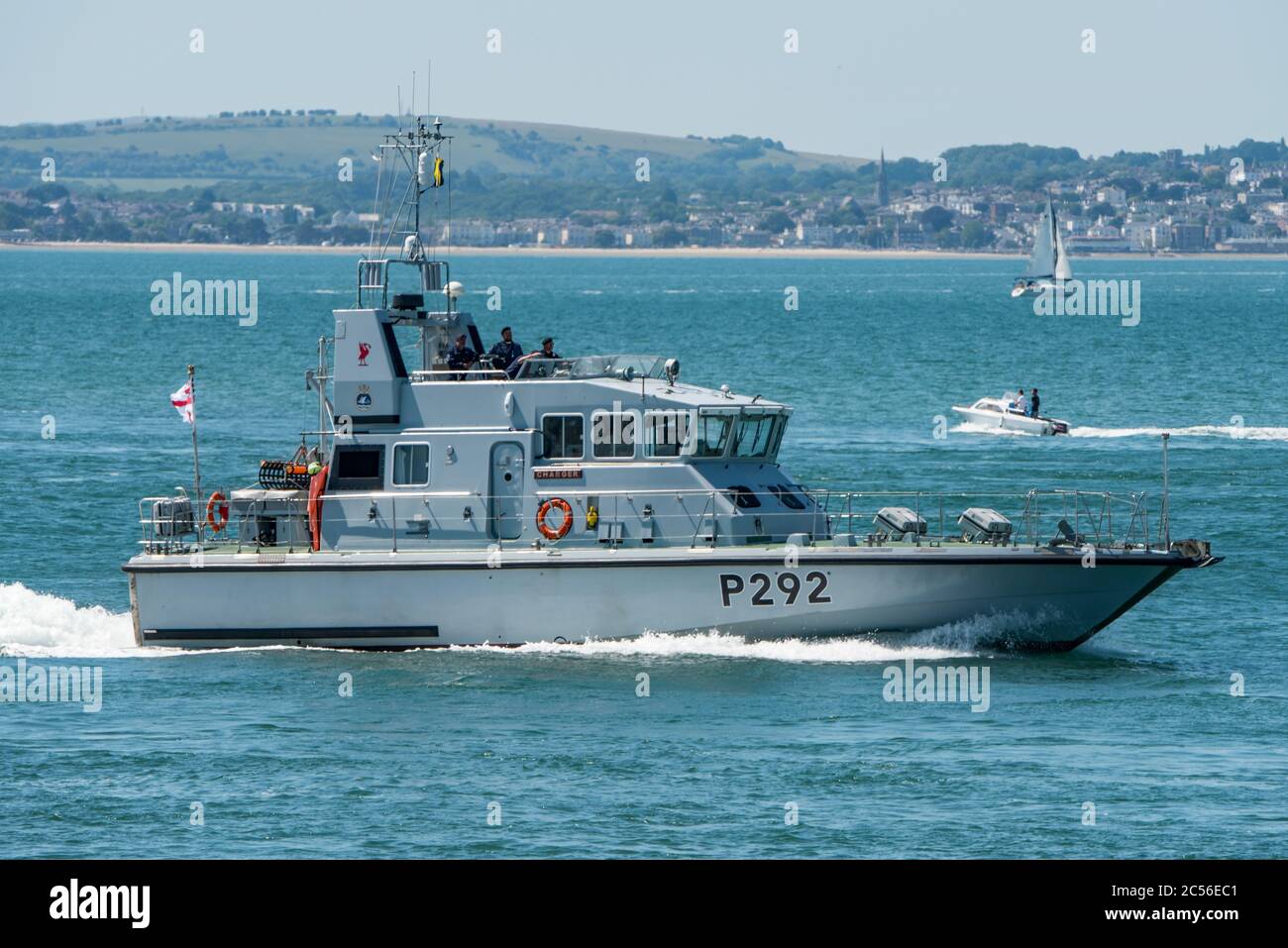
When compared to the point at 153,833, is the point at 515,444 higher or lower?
higher

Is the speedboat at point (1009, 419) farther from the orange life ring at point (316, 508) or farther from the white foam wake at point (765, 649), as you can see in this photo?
the orange life ring at point (316, 508)

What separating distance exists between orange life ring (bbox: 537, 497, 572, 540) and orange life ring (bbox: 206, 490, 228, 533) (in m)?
4.56

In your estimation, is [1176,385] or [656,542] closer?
[656,542]

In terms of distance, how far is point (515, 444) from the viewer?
→ 2719 centimetres

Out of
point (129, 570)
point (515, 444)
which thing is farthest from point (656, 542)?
point (129, 570)

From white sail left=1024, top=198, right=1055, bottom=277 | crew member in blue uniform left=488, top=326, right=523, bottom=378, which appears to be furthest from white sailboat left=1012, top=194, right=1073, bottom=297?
crew member in blue uniform left=488, top=326, right=523, bottom=378

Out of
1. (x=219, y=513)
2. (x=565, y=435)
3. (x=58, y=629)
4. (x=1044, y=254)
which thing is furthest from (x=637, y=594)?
(x=1044, y=254)

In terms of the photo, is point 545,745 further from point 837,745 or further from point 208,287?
point 208,287

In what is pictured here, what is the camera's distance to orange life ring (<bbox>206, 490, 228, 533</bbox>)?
2808 centimetres

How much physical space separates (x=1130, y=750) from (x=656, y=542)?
712 centimetres

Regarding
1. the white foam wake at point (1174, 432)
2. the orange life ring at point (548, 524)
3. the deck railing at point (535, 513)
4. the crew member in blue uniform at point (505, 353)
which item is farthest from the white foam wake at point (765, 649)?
the white foam wake at point (1174, 432)

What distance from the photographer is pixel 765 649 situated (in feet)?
86.6

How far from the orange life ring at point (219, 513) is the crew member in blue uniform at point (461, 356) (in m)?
3.69

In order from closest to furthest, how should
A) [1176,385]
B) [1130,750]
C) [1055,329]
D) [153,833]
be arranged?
[153,833], [1130,750], [1176,385], [1055,329]
